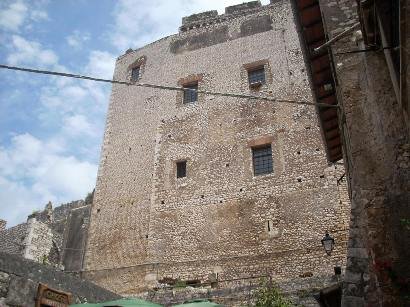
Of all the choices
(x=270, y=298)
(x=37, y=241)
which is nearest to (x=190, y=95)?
(x=270, y=298)

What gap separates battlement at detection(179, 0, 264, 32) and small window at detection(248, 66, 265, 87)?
3676 millimetres

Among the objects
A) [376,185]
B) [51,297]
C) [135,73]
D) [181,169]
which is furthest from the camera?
[135,73]

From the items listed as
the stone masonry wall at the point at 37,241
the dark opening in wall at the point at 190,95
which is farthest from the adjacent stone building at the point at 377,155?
the stone masonry wall at the point at 37,241

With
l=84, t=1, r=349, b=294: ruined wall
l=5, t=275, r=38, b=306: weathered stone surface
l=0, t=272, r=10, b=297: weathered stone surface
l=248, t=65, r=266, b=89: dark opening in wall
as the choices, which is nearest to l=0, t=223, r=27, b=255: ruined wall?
l=84, t=1, r=349, b=294: ruined wall

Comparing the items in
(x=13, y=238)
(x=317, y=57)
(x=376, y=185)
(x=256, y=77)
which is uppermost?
(x=256, y=77)

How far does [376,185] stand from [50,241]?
964 inches

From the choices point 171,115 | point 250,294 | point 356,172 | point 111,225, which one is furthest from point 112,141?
point 356,172

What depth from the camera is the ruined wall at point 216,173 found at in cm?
1498

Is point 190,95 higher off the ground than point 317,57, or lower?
higher

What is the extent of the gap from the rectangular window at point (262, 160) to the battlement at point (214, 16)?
799 cm

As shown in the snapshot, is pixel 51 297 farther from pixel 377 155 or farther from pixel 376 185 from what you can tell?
pixel 377 155

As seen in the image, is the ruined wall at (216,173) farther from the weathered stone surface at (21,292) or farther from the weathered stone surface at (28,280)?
the weathered stone surface at (21,292)

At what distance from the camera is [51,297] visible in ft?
23.5

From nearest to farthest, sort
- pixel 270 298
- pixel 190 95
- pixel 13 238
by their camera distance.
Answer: pixel 270 298, pixel 190 95, pixel 13 238
